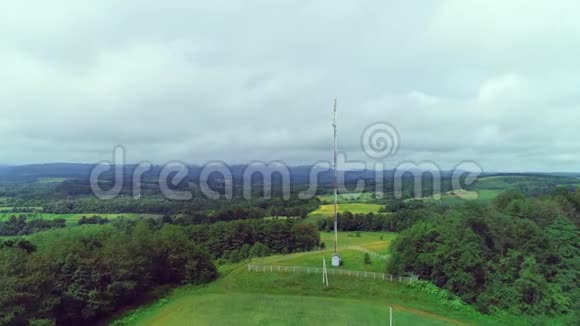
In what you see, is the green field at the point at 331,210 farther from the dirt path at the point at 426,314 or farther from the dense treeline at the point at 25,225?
the dense treeline at the point at 25,225

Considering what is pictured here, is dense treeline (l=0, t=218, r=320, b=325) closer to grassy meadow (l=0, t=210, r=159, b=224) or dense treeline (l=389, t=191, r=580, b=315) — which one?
dense treeline (l=389, t=191, r=580, b=315)

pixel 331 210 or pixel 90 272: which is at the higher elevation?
pixel 90 272

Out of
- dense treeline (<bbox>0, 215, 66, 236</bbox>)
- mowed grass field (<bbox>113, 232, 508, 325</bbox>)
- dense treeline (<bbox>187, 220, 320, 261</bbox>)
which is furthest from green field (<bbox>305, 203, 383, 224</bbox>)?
dense treeline (<bbox>0, 215, 66, 236</bbox>)

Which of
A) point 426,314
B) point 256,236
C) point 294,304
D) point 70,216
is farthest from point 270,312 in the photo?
point 70,216

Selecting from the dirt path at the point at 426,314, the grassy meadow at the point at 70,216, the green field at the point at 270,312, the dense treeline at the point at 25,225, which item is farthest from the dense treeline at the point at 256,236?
the dense treeline at the point at 25,225

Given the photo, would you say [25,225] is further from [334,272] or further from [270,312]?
[334,272]

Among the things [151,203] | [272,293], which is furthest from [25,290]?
[151,203]

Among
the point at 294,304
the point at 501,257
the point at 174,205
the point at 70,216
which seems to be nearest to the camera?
the point at 294,304
